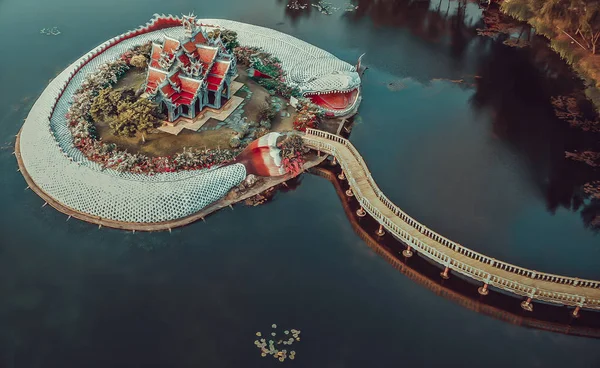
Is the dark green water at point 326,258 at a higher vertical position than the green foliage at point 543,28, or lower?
lower

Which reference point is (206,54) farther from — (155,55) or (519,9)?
(519,9)

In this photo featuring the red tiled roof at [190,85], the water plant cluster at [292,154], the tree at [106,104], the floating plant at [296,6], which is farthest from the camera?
the floating plant at [296,6]

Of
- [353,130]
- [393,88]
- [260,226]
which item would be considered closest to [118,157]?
[260,226]

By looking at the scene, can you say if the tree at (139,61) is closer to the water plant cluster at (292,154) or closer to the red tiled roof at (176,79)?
the red tiled roof at (176,79)

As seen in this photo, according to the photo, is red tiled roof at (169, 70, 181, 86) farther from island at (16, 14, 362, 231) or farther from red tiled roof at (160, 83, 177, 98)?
red tiled roof at (160, 83, 177, 98)

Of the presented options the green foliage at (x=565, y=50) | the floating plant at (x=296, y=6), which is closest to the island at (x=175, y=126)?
the floating plant at (x=296, y=6)

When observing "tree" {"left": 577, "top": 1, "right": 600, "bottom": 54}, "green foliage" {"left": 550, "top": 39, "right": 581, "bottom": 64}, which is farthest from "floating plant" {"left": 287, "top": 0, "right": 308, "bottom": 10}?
"tree" {"left": 577, "top": 1, "right": 600, "bottom": 54}

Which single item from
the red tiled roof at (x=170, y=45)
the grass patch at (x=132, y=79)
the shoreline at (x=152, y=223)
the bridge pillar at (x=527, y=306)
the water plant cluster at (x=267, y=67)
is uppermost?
the red tiled roof at (x=170, y=45)
